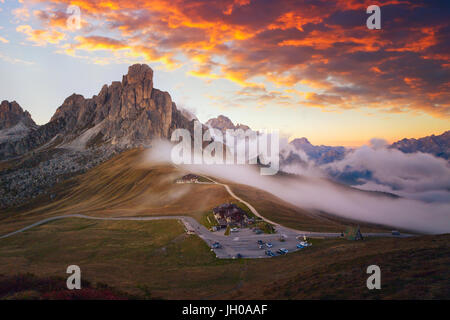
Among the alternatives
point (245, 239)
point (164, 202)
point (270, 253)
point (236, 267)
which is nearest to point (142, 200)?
point (164, 202)

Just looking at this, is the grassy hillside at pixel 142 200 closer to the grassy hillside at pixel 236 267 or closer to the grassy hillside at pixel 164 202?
the grassy hillside at pixel 164 202

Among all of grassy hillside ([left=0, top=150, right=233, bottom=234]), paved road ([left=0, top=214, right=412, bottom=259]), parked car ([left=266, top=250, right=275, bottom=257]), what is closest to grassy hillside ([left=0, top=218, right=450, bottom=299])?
parked car ([left=266, top=250, right=275, bottom=257])

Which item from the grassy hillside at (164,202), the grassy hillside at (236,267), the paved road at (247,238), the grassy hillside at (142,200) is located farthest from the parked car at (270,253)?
the grassy hillside at (142,200)

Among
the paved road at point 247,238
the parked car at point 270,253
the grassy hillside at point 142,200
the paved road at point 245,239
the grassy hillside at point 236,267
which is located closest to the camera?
the grassy hillside at point 236,267

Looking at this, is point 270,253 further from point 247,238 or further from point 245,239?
point 247,238

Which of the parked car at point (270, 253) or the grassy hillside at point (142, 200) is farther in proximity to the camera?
the grassy hillside at point (142, 200)

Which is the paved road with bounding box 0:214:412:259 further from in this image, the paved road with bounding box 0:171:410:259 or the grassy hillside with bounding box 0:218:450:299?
the grassy hillside with bounding box 0:218:450:299

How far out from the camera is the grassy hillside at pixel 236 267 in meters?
35.1

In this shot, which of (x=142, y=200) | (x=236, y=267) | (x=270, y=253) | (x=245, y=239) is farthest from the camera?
(x=142, y=200)

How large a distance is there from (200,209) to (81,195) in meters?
127

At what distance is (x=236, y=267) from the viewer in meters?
56.3
